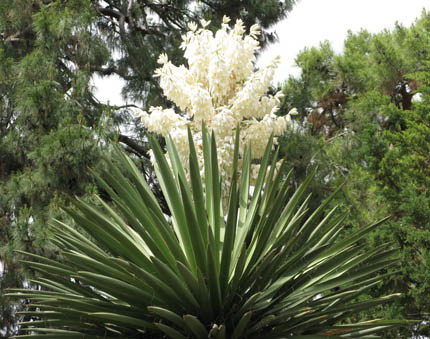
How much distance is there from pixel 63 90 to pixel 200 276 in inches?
148

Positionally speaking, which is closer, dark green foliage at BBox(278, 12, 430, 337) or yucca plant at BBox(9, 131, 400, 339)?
yucca plant at BBox(9, 131, 400, 339)

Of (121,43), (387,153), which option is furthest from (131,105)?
(387,153)

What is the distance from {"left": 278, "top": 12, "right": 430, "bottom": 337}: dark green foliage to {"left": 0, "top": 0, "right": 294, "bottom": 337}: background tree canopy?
1669 millimetres

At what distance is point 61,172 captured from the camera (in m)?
5.09

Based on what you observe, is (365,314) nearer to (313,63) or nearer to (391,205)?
(391,205)

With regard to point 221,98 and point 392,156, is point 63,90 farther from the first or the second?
point 392,156

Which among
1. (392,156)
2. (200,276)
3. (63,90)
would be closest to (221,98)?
(200,276)

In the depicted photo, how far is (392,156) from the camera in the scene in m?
6.64

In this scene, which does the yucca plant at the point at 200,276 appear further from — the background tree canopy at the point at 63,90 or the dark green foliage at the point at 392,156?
the dark green foliage at the point at 392,156

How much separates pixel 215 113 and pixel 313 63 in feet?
23.5

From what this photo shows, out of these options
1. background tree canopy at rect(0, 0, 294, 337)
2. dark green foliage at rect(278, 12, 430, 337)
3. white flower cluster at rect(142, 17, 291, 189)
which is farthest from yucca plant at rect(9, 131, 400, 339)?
dark green foliage at rect(278, 12, 430, 337)

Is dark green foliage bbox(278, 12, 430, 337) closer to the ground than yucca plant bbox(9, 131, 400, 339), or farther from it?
farther from it

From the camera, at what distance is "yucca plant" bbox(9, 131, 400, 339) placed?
2594 millimetres

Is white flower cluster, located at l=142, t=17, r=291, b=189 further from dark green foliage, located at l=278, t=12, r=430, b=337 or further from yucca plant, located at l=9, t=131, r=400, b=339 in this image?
dark green foliage, located at l=278, t=12, r=430, b=337
